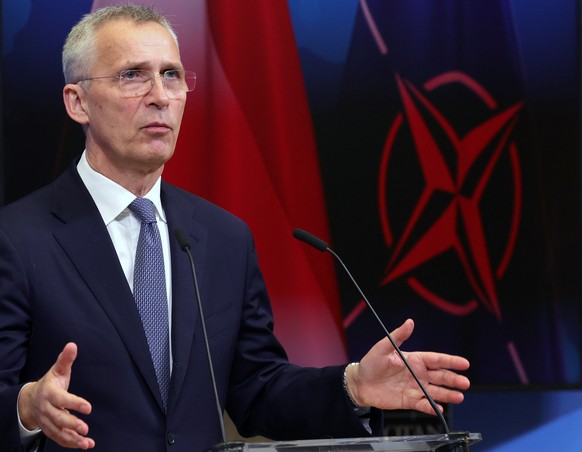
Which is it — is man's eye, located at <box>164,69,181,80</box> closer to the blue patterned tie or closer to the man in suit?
the man in suit

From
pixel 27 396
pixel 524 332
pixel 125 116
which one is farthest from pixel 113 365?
pixel 524 332

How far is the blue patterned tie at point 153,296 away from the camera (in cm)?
224

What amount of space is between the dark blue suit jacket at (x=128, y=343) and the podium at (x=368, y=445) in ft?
1.29

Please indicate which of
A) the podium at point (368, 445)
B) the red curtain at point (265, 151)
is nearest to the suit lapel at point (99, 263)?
the podium at point (368, 445)

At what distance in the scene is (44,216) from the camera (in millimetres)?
2301

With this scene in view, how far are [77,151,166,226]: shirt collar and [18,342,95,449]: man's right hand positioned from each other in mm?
579

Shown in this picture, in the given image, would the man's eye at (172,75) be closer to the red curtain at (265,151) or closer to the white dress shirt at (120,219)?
the white dress shirt at (120,219)

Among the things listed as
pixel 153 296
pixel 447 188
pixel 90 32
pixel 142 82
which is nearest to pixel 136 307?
pixel 153 296

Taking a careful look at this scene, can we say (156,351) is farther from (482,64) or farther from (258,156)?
(482,64)

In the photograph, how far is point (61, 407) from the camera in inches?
69.2

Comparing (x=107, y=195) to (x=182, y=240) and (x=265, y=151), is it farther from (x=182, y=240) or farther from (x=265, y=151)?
(x=265, y=151)

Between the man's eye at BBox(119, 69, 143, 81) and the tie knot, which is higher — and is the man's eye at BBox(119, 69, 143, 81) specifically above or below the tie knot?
above

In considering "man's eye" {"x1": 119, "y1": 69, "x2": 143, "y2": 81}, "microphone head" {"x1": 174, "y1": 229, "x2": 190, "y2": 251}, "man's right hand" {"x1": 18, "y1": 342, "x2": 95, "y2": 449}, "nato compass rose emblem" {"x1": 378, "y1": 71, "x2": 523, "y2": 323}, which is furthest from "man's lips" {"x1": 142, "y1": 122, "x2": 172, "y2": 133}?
"nato compass rose emblem" {"x1": 378, "y1": 71, "x2": 523, "y2": 323}

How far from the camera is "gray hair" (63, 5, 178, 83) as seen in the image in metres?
2.42
